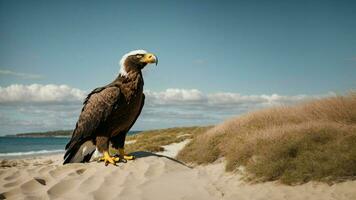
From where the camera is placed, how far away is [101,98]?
6.28 m

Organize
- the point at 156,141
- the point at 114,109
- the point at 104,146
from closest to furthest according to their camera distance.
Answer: the point at 114,109
the point at 104,146
the point at 156,141

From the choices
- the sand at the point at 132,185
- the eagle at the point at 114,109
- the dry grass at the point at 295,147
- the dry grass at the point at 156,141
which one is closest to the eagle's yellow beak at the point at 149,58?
the eagle at the point at 114,109

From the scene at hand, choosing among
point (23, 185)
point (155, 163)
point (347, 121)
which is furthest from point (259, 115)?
point (23, 185)

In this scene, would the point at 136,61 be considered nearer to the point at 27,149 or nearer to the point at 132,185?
the point at 132,185

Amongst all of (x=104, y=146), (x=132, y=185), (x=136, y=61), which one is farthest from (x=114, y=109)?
(x=132, y=185)

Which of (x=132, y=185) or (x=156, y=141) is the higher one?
(x=132, y=185)

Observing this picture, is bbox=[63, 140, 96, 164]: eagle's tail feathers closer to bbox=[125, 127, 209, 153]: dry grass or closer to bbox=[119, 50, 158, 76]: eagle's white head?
bbox=[119, 50, 158, 76]: eagle's white head

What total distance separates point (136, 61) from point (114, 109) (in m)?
1.05

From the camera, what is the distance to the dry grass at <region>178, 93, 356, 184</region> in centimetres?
731

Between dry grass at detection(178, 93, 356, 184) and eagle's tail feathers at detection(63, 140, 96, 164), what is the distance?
3888 mm

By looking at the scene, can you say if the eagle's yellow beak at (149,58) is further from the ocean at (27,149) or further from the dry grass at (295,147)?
the ocean at (27,149)

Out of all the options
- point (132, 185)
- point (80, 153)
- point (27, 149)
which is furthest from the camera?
point (27, 149)

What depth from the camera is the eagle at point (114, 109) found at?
6.16 meters

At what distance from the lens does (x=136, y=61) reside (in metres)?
6.39
